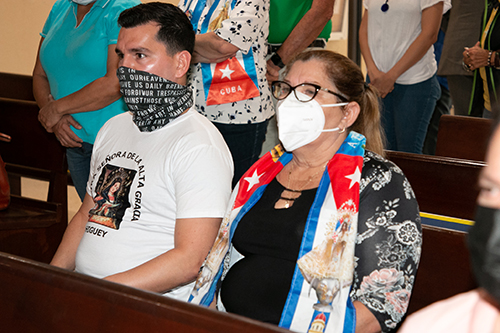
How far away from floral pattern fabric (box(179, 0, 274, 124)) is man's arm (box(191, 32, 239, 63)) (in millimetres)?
21

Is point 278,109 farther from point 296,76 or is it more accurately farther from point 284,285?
point 284,285

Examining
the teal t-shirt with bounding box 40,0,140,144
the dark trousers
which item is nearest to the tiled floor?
the teal t-shirt with bounding box 40,0,140,144

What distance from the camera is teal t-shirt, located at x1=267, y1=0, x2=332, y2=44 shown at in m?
2.51

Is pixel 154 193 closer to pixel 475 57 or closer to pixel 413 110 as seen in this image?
pixel 413 110

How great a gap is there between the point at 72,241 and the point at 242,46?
998 millimetres

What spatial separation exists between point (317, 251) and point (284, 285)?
14cm

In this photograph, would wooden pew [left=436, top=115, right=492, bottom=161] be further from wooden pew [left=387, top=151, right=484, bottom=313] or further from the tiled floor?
the tiled floor

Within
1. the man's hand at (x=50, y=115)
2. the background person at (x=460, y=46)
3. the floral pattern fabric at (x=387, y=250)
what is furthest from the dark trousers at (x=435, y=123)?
the floral pattern fabric at (x=387, y=250)

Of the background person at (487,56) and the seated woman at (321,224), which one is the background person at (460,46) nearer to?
the background person at (487,56)

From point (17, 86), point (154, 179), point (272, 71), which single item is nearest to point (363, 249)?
point (154, 179)

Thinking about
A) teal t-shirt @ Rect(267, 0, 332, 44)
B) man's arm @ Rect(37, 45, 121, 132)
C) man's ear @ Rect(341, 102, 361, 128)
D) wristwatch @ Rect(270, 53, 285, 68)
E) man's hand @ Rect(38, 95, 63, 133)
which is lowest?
man's hand @ Rect(38, 95, 63, 133)

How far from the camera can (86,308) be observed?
3.38 ft

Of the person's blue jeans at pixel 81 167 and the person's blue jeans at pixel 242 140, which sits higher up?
the person's blue jeans at pixel 242 140

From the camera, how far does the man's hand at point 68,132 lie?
244cm
